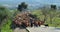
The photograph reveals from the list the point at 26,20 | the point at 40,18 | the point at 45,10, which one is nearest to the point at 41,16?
the point at 40,18

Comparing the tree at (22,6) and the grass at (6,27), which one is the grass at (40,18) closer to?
A: the grass at (6,27)

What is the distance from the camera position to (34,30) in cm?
319

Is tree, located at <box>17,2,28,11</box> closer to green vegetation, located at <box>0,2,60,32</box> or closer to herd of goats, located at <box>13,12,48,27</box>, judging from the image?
green vegetation, located at <box>0,2,60,32</box>

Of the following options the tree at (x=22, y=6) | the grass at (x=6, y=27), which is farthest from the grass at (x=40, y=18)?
the tree at (x=22, y=6)

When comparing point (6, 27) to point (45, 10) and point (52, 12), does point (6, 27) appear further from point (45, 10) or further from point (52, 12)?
point (52, 12)

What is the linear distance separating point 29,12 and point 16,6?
1.01 feet

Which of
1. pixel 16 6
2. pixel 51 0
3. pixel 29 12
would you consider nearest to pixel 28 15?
pixel 29 12

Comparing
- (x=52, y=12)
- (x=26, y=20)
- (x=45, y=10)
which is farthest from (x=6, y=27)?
(x=52, y=12)

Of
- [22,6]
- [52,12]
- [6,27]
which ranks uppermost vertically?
[22,6]

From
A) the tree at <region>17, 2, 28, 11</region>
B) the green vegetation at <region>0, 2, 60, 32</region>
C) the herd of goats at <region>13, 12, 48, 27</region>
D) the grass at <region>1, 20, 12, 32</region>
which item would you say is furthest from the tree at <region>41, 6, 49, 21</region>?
the grass at <region>1, 20, 12, 32</region>

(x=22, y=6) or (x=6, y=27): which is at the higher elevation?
(x=22, y=6)

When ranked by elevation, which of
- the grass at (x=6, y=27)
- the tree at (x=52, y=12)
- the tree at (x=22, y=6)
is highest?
the tree at (x=22, y=6)

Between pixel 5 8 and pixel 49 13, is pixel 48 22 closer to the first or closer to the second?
pixel 49 13

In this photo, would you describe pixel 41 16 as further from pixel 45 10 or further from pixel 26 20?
pixel 26 20
